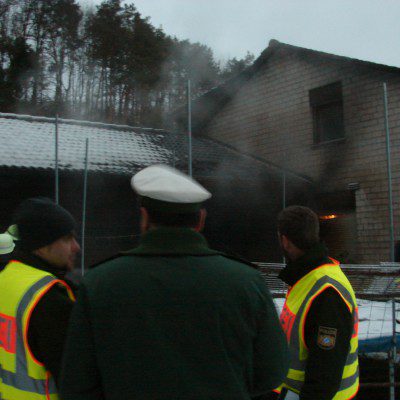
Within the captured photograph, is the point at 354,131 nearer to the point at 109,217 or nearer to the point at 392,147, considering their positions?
the point at 392,147

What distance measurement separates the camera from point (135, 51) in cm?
2139

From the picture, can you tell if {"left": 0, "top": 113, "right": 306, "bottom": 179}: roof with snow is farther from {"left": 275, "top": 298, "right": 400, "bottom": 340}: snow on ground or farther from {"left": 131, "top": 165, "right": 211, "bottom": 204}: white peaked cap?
{"left": 131, "top": 165, "right": 211, "bottom": 204}: white peaked cap

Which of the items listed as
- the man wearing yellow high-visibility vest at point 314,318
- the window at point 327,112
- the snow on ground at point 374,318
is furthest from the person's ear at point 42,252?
the window at point 327,112

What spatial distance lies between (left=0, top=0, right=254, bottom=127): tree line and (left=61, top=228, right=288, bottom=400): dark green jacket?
17801 millimetres

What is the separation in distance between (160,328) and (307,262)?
107cm

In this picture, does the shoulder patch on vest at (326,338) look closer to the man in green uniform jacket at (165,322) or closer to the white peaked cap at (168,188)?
the man in green uniform jacket at (165,322)

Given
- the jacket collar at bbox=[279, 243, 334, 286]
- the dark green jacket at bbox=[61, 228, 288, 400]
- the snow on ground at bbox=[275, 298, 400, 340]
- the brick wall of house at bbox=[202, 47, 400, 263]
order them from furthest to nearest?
the brick wall of house at bbox=[202, 47, 400, 263], the snow on ground at bbox=[275, 298, 400, 340], the jacket collar at bbox=[279, 243, 334, 286], the dark green jacket at bbox=[61, 228, 288, 400]

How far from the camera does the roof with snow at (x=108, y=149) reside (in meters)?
9.03

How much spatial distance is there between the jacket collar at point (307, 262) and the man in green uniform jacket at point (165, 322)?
0.85 m

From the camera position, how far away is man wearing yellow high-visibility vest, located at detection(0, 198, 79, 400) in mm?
1730

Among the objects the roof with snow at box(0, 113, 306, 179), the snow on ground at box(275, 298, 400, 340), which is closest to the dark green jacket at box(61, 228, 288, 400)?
the snow on ground at box(275, 298, 400, 340)

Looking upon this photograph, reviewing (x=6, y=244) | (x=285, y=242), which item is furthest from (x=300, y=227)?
(x=6, y=244)

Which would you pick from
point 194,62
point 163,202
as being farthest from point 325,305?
point 194,62

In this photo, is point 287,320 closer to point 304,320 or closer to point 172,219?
point 304,320
